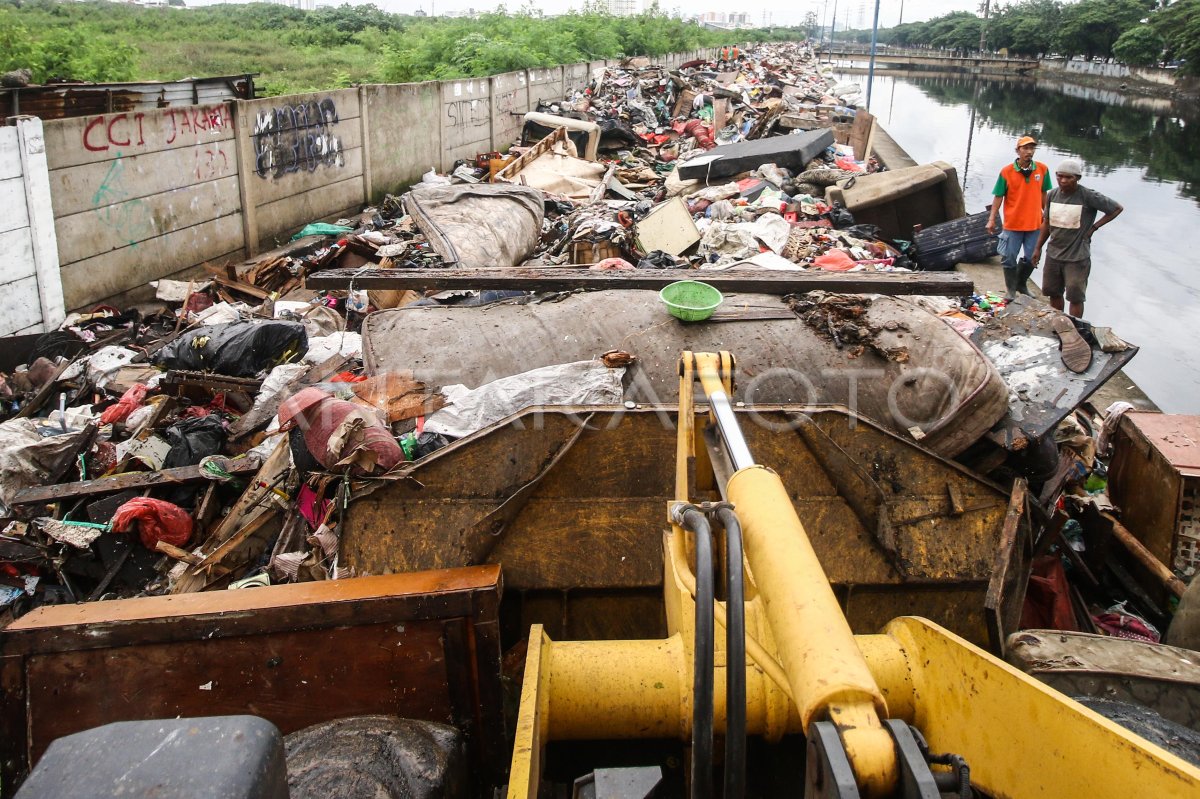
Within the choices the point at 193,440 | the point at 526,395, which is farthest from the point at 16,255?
the point at 526,395

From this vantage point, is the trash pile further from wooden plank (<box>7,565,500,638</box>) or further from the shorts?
the shorts

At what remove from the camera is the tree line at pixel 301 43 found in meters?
12.1

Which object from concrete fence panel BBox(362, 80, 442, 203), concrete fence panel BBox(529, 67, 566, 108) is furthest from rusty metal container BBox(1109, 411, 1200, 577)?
concrete fence panel BBox(529, 67, 566, 108)

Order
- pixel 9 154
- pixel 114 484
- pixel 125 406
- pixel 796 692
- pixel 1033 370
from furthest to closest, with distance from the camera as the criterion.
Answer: pixel 9 154
pixel 125 406
pixel 114 484
pixel 1033 370
pixel 796 692

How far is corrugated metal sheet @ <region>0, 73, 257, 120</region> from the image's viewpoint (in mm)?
7664

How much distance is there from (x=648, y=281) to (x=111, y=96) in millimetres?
7502

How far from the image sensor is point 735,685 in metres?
1.22

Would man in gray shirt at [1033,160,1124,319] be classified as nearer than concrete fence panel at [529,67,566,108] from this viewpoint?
Yes

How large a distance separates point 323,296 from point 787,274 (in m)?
4.29

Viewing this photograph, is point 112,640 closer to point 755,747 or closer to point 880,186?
point 755,747

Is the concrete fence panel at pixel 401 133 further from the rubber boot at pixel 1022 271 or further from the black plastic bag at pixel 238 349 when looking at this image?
the rubber boot at pixel 1022 271

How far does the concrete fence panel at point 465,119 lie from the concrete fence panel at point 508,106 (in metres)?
0.26

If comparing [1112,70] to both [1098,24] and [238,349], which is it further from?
[238,349]

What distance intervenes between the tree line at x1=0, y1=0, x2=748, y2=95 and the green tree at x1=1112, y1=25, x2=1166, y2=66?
74.0 ft
